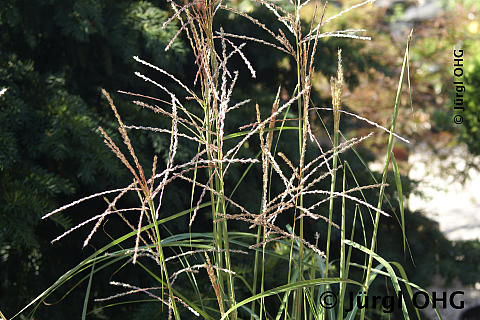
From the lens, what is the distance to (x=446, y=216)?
4.26 m

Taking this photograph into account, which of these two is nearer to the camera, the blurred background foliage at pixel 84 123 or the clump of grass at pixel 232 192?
the clump of grass at pixel 232 192

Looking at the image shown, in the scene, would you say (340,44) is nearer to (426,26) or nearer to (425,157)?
(425,157)

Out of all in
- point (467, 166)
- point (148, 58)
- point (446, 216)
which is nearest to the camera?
point (148, 58)

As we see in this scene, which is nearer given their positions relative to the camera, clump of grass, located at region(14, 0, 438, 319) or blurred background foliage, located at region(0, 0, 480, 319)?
clump of grass, located at region(14, 0, 438, 319)

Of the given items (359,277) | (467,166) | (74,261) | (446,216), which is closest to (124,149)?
(74,261)

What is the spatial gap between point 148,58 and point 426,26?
3.96 meters

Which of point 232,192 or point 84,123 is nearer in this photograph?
point 232,192

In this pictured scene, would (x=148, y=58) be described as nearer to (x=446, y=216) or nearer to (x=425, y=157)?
(x=446, y=216)

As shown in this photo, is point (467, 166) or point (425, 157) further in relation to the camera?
point (425, 157)

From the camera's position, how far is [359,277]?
6.79 feet

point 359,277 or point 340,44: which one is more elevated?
point 340,44

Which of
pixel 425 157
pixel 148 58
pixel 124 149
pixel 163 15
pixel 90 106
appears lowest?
pixel 425 157

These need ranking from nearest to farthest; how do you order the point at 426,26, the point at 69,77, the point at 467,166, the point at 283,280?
1. the point at 283,280
2. the point at 69,77
3. the point at 467,166
4. the point at 426,26

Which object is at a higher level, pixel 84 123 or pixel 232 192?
pixel 84 123
